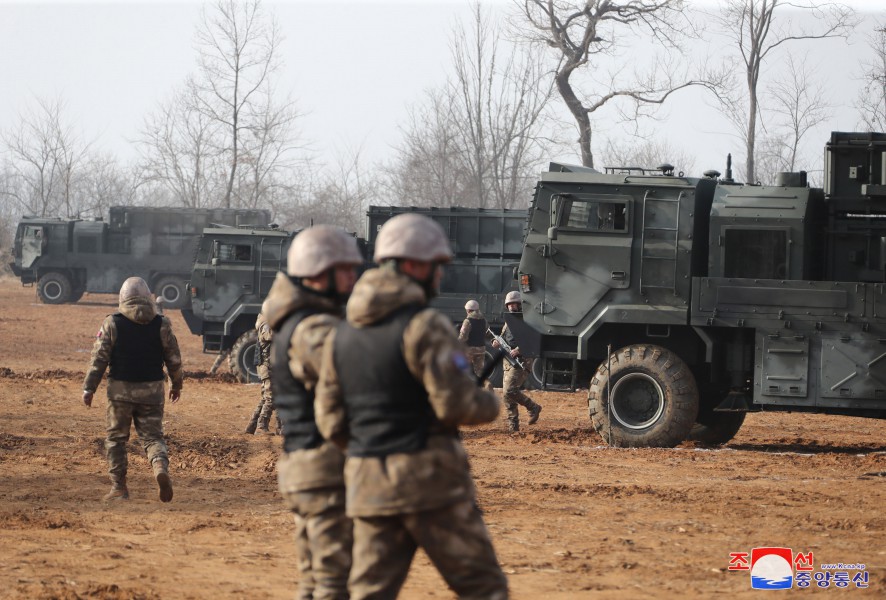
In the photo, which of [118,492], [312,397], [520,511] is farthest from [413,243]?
[118,492]

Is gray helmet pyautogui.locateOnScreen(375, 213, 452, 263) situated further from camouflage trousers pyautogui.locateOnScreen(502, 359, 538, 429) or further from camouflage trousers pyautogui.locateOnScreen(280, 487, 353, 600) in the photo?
→ camouflage trousers pyautogui.locateOnScreen(502, 359, 538, 429)

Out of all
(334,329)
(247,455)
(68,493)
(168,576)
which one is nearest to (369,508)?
(334,329)

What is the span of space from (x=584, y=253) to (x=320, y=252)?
909 centimetres

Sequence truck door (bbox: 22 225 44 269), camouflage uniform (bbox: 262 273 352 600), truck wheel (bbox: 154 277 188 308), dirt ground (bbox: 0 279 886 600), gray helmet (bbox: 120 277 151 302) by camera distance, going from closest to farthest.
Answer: camouflage uniform (bbox: 262 273 352 600), dirt ground (bbox: 0 279 886 600), gray helmet (bbox: 120 277 151 302), truck wheel (bbox: 154 277 188 308), truck door (bbox: 22 225 44 269)

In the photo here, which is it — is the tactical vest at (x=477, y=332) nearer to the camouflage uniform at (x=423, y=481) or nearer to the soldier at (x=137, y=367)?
the soldier at (x=137, y=367)

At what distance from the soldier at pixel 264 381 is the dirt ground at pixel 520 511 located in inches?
12.0

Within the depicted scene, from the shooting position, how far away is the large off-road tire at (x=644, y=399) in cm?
1401

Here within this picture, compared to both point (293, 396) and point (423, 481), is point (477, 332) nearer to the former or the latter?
point (293, 396)

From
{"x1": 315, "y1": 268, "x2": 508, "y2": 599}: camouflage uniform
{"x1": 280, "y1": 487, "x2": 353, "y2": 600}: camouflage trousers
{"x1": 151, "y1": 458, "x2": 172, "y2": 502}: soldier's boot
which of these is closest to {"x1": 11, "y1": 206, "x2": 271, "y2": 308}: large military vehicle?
{"x1": 151, "y1": 458, "x2": 172, "y2": 502}: soldier's boot

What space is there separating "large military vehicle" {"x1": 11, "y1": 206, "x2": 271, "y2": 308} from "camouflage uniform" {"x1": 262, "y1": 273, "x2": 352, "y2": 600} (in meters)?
33.3

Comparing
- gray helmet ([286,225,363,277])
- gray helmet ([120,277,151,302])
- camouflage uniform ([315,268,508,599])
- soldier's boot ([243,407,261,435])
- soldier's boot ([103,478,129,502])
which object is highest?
gray helmet ([286,225,363,277])

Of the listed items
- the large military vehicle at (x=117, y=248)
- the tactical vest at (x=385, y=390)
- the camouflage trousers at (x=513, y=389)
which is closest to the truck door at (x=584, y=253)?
the camouflage trousers at (x=513, y=389)

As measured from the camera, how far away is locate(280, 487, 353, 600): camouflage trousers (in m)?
5.52

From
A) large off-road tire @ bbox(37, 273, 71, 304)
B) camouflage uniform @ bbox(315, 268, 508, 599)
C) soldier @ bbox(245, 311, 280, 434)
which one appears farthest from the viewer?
large off-road tire @ bbox(37, 273, 71, 304)
